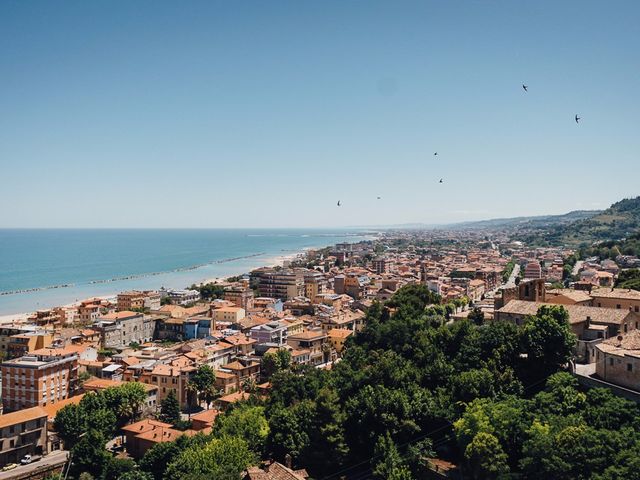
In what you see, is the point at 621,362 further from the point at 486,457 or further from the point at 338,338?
the point at 338,338

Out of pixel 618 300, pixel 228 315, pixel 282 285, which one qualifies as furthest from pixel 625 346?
pixel 282 285

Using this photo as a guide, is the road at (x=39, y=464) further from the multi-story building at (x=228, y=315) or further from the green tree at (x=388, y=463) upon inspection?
the multi-story building at (x=228, y=315)

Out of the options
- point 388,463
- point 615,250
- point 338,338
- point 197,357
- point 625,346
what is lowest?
point 338,338

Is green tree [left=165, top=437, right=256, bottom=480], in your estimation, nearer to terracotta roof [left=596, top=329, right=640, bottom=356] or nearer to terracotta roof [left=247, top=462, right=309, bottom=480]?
terracotta roof [left=247, top=462, right=309, bottom=480]

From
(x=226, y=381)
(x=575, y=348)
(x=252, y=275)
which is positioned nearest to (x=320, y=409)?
(x=575, y=348)

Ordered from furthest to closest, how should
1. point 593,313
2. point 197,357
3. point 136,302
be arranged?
point 136,302 → point 197,357 → point 593,313

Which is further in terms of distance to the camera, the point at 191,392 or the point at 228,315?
the point at 228,315
